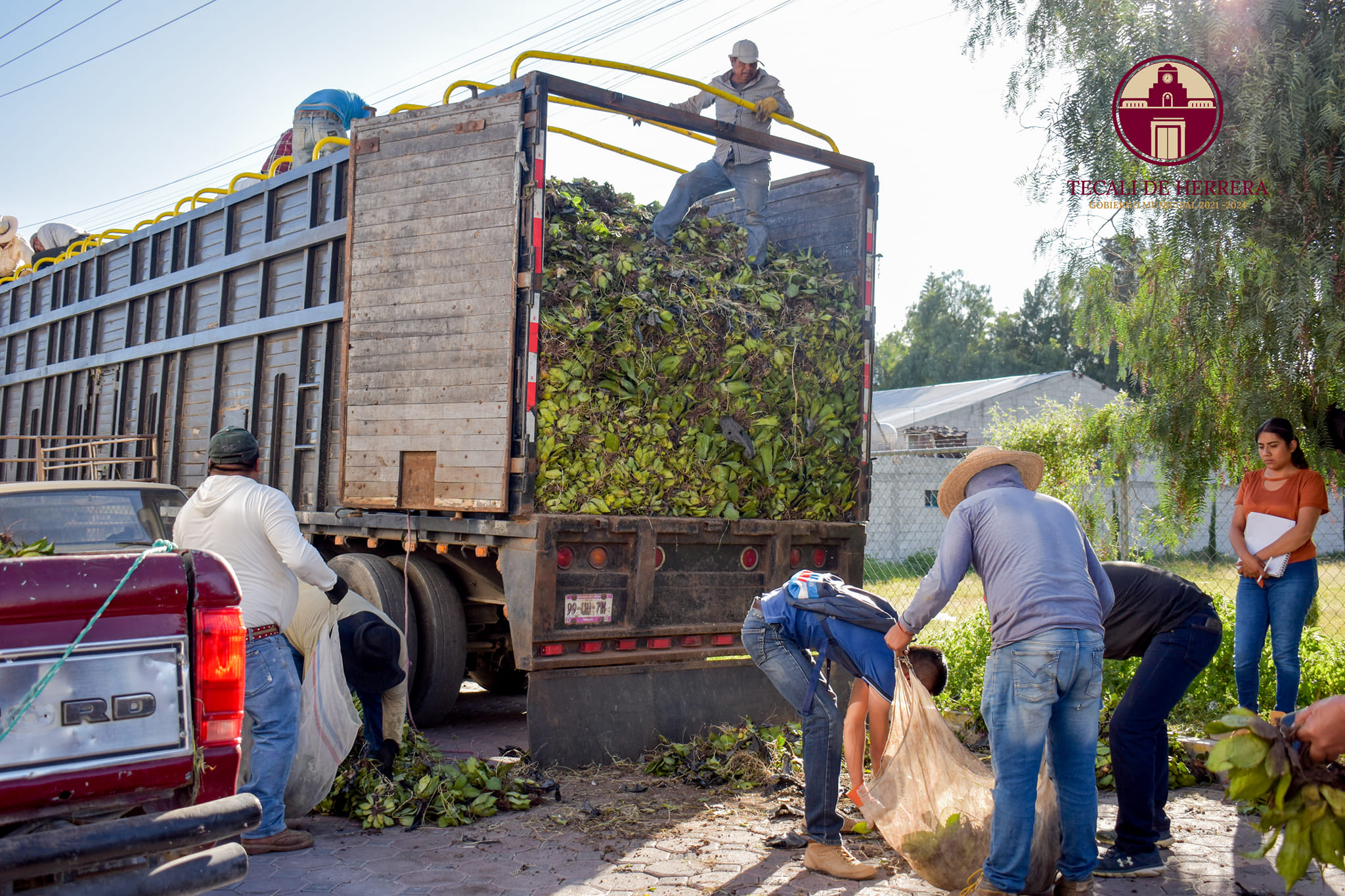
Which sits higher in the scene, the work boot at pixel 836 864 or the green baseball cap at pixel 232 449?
the green baseball cap at pixel 232 449

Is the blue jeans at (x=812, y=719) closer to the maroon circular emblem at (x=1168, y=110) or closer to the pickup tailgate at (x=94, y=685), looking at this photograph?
the pickup tailgate at (x=94, y=685)

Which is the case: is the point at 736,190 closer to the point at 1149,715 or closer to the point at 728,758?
the point at 728,758

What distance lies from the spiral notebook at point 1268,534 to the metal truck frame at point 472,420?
6.91 feet

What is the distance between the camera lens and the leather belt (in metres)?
3.98

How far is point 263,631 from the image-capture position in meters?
4.02

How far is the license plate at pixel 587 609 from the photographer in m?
5.23

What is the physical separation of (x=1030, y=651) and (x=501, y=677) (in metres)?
5.09

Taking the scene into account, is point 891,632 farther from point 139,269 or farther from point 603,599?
point 139,269

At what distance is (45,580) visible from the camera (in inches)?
93.7

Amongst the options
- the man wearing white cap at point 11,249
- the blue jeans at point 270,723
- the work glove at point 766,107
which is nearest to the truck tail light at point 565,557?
the blue jeans at point 270,723

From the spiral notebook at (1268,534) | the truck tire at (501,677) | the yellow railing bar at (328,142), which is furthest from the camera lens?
the truck tire at (501,677)

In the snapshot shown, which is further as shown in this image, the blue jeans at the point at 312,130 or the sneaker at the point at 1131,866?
the blue jeans at the point at 312,130

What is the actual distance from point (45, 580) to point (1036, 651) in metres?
2.86

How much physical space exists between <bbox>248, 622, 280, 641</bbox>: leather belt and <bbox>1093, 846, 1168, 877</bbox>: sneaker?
10.8 ft
